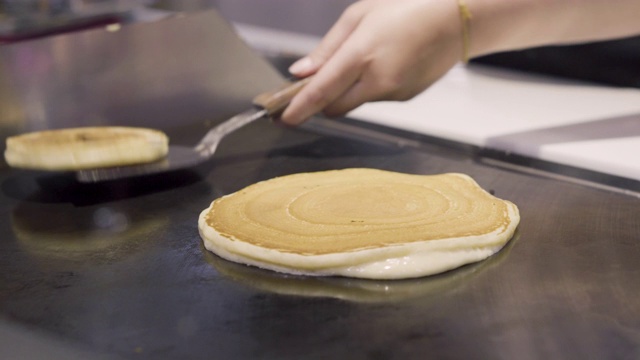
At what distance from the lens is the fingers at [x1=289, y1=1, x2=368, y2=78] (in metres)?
1.60

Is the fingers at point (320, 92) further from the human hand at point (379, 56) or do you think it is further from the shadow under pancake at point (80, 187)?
the shadow under pancake at point (80, 187)

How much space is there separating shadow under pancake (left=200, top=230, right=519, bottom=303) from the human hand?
0.50m

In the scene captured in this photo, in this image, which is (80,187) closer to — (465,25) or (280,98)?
(280,98)

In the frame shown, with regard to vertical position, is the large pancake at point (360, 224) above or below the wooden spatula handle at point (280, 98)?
below

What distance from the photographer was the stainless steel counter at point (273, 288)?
923 millimetres

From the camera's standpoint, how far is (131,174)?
4.66ft

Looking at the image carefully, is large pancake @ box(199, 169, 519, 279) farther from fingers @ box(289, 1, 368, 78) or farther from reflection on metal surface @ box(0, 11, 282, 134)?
reflection on metal surface @ box(0, 11, 282, 134)

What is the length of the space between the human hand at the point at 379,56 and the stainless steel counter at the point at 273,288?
0.14 m

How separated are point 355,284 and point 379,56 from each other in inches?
22.2

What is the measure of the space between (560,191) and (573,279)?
1.08ft

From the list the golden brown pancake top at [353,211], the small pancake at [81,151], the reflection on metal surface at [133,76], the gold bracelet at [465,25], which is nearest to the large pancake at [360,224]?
the golden brown pancake top at [353,211]

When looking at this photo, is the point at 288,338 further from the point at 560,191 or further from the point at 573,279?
the point at 560,191

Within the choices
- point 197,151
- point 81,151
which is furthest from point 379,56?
point 81,151

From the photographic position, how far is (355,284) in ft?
3.51
